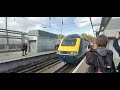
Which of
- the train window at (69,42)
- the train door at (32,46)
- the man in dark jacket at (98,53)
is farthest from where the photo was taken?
the train door at (32,46)

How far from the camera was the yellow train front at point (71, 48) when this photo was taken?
759 centimetres

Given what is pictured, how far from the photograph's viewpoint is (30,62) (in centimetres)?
914

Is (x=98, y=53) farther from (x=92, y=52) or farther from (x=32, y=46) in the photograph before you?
(x=32, y=46)

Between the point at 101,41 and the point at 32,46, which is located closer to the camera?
the point at 101,41

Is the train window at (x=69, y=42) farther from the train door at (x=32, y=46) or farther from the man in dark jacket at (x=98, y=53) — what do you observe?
the man in dark jacket at (x=98, y=53)

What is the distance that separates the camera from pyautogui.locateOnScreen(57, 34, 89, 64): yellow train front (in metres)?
7.59

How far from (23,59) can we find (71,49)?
2.66 meters

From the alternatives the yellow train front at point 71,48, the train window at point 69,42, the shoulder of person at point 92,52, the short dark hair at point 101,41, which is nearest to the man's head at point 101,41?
the short dark hair at point 101,41

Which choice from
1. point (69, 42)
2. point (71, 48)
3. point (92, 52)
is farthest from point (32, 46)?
point (92, 52)

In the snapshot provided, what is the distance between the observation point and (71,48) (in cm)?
771

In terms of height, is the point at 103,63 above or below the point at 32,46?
below
